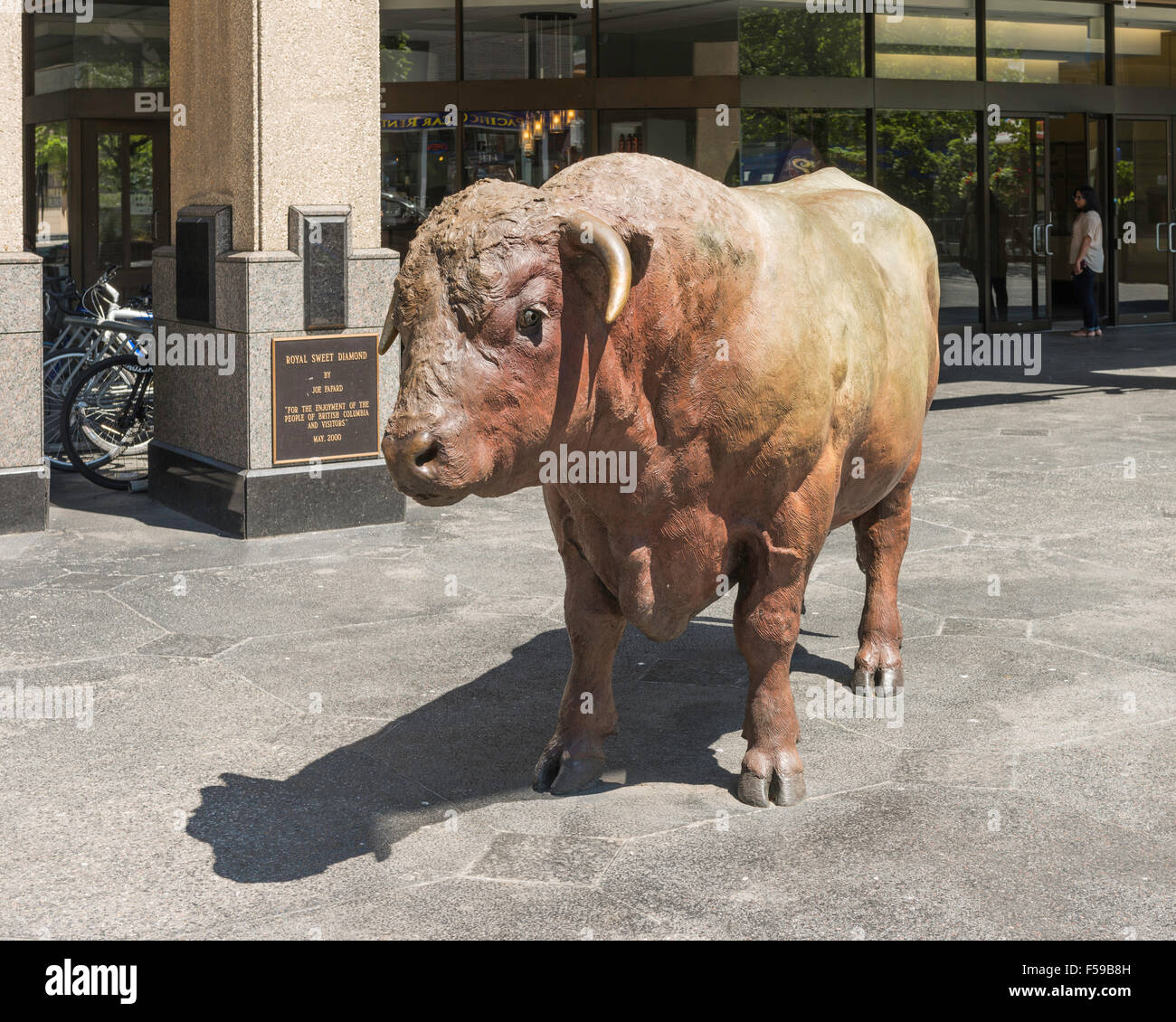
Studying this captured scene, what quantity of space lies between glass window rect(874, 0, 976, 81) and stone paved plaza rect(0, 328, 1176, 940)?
11.3 m

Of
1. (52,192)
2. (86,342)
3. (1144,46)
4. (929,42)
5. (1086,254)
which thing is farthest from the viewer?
(52,192)

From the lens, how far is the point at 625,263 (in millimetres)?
3834

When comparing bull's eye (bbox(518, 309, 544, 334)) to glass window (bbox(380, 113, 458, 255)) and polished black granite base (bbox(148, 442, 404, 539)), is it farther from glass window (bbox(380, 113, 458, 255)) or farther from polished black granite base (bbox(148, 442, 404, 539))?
glass window (bbox(380, 113, 458, 255))

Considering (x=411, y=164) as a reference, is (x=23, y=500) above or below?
below

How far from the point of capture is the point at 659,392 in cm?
423

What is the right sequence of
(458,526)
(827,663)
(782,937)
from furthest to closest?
(458,526) → (827,663) → (782,937)

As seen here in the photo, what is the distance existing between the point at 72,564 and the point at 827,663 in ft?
13.9

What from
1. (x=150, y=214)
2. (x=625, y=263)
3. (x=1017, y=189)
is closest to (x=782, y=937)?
(x=625, y=263)

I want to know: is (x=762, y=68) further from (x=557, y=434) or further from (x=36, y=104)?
(x=557, y=434)

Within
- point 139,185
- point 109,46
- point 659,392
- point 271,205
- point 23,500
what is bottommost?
point 23,500

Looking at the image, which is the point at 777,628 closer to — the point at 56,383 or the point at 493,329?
the point at 493,329

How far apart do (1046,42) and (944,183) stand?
2745 mm

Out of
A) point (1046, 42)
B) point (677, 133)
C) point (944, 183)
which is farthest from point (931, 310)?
point (1046, 42)

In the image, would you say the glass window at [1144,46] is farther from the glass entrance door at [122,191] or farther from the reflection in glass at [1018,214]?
the glass entrance door at [122,191]
